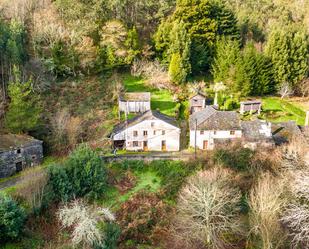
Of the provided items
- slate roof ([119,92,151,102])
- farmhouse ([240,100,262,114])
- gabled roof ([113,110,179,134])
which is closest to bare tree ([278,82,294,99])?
farmhouse ([240,100,262,114])

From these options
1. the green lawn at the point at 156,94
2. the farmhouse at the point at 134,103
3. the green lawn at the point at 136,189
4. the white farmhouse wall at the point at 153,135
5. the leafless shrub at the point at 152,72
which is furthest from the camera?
the leafless shrub at the point at 152,72

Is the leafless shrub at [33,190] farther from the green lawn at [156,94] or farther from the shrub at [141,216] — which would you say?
the green lawn at [156,94]

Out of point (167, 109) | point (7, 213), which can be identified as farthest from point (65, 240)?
point (167, 109)

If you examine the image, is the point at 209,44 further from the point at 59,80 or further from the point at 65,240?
the point at 65,240

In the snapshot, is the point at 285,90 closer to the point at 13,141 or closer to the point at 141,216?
the point at 141,216

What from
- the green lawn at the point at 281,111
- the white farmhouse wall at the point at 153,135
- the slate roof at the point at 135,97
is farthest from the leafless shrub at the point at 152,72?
the green lawn at the point at 281,111

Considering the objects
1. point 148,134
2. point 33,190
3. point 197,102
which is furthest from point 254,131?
point 33,190

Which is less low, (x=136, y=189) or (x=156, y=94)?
(x=156, y=94)

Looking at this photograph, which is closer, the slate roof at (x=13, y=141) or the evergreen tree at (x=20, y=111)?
the slate roof at (x=13, y=141)
